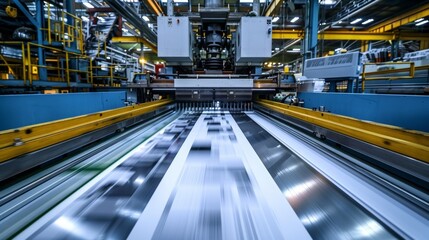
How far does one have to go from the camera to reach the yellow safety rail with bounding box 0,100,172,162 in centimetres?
131

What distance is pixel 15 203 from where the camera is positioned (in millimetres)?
1110

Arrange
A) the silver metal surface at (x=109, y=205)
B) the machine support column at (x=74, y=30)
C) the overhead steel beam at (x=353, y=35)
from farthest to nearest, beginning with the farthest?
1. the overhead steel beam at (x=353, y=35)
2. the machine support column at (x=74, y=30)
3. the silver metal surface at (x=109, y=205)

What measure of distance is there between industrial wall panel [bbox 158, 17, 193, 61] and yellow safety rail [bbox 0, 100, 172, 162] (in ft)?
7.53

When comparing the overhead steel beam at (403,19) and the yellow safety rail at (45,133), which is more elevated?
the overhead steel beam at (403,19)

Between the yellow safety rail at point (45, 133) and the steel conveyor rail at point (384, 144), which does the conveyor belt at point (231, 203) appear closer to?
the steel conveyor rail at point (384, 144)

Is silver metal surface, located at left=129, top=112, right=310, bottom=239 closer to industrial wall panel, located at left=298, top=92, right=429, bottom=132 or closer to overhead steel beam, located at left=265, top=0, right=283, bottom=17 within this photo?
industrial wall panel, located at left=298, top=92, right=429, bottom=132

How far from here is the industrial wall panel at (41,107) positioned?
6.15ft

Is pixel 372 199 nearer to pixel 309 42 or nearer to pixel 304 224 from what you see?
pixel 304 224

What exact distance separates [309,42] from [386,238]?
22.9ft

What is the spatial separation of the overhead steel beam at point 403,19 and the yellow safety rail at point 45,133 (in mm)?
12459

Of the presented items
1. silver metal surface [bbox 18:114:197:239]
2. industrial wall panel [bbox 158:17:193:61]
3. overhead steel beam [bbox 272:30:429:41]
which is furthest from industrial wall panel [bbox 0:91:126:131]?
overhead steel beam [bbox 272:30:429:41]

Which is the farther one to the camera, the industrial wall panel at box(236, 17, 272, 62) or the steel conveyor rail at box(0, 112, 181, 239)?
the industrial wall panel at box(236, 17, 272, 62)

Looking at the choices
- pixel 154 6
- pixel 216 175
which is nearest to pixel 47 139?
pixel 216 175

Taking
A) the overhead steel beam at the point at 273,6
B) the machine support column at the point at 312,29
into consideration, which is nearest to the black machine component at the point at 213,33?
the overhead steel beam at the point at 273,6
